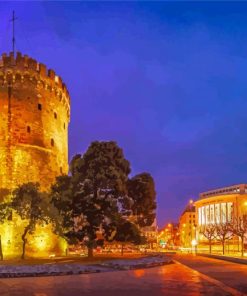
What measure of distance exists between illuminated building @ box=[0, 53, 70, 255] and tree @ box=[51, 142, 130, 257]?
5.47 m

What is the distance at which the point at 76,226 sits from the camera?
3612 cm

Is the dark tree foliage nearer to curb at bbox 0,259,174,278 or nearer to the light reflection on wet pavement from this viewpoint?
curb at bbox 0,259,174,278

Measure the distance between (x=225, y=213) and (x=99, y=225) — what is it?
326 ft

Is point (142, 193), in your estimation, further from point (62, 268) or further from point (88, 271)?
point (62, 268)

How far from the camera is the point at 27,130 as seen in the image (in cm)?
4197

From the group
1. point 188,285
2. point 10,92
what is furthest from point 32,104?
point 188,285

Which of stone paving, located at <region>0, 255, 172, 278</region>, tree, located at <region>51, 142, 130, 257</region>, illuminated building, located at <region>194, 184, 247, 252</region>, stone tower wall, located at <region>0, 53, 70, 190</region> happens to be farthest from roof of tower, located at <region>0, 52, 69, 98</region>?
illuminated building, located at <region>194, 184, 247, 252</region>

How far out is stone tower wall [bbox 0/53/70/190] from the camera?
41.1 metres

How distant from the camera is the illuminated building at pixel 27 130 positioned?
40.7 meters

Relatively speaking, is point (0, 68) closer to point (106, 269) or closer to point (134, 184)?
point (134, 184)

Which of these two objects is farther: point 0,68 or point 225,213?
point 225,213

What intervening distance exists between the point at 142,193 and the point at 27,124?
11466 millimetres

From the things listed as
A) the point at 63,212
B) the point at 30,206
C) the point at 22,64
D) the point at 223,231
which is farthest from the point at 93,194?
the point at 223,231

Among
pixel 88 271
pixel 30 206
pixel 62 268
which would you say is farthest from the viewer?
pixel 30 206
